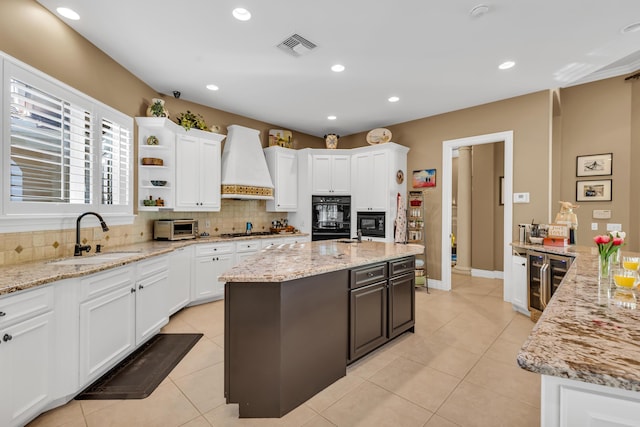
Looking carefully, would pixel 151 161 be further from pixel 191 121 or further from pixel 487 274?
pixel 487 274

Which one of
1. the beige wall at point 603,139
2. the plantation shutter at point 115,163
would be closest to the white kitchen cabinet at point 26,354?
the plantation shutter at point 115,163

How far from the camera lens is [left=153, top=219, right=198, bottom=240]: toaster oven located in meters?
3.84

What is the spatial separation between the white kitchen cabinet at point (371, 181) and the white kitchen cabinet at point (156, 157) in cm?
308

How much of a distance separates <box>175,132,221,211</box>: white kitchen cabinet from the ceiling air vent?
6.43ft

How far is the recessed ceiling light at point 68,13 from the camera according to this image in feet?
7.89

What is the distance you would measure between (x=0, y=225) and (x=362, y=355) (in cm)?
288

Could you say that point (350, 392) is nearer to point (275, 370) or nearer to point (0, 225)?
point (275, 370)

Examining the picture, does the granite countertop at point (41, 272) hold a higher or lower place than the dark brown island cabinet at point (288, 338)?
higher

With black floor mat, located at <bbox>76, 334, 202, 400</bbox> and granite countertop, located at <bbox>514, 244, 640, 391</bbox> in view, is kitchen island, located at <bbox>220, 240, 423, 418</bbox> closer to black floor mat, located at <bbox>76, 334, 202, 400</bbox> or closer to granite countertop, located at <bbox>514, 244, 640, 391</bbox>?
black floor mat, located at <bbox>76, 334, 202, 400</bbox>

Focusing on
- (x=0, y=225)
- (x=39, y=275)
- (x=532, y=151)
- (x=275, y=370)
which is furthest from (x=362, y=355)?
(x=532, y=151)

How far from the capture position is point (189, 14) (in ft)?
8.09

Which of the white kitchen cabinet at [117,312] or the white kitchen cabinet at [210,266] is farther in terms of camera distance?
the white kitchen cabinet at [210,266]

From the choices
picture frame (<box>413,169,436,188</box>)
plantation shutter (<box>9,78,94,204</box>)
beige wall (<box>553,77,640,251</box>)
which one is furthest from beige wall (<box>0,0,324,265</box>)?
beige wall (<box>553,77,640,251</box>)

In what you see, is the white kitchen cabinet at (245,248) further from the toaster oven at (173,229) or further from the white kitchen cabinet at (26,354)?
the white kitchen cabinet at (26,354)
